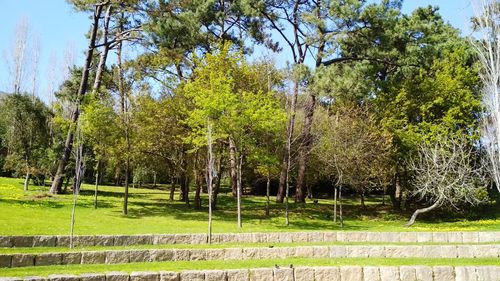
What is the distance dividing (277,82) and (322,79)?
3.10 m

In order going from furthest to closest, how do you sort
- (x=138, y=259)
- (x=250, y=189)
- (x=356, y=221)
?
(x=250, y=189)
(x=356, y=221)
(x=138, y=259)

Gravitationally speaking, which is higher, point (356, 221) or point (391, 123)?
point (391, 123)

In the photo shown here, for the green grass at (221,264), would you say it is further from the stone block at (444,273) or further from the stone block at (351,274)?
the stone block at (351,274)

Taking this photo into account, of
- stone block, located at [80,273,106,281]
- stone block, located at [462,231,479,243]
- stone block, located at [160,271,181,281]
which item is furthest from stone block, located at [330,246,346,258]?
stone block, located at [80,273,106,281]

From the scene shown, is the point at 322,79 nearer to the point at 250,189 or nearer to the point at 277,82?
the point at 277,82

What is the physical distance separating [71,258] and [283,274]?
5315 mm

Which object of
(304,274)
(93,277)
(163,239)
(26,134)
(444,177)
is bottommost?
(304,274)

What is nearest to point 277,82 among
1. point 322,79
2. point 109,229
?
point 322,79

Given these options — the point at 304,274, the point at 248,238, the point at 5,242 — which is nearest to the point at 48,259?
the point at 5,242

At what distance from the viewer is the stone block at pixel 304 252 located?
13406mm

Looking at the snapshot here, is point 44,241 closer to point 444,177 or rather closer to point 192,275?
point 192,275

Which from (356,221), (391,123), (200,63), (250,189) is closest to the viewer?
(200,63)

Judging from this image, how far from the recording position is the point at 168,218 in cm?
2275

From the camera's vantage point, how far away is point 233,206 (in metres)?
30.5
